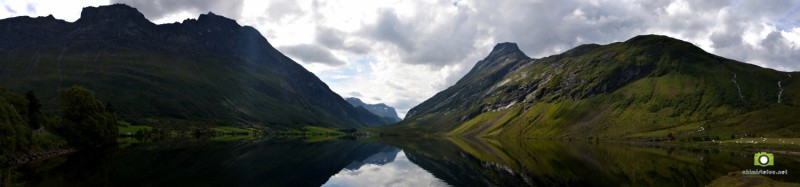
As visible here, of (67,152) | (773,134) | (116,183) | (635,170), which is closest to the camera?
(116,183)

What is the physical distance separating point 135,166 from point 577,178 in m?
61.6

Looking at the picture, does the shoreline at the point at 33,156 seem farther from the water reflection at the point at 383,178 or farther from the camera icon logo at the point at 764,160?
the camera icon logo at the point at 764,160

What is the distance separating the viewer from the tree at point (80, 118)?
92750 mm

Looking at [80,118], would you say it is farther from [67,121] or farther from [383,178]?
[383,178]

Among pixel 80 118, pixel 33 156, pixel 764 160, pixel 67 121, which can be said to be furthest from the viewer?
pixel 80 118

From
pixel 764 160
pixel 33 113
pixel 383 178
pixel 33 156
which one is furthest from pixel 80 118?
pixel 764 160

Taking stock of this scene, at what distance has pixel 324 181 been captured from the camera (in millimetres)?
58344

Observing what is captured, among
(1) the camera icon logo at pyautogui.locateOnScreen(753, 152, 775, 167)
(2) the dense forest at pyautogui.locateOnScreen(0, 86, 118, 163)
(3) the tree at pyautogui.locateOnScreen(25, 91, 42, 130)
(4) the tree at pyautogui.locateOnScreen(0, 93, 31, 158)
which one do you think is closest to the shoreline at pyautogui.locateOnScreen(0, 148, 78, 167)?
(2) the dense forest at pyautogui.locateOnScreen(0, 86, 118, 163)

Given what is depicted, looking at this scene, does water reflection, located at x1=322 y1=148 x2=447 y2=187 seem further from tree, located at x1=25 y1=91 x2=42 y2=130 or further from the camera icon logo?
tree, located at x1=25 y1=91 x2=42 y2=130

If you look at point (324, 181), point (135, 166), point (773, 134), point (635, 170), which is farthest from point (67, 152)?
point (773, 134)

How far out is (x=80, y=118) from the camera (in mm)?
95438

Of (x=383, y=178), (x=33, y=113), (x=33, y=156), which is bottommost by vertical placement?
(x=383, y=178)

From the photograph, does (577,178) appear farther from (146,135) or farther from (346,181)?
(146,135)

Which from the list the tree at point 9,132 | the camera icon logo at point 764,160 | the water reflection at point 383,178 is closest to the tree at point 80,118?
the tree at point 9,132
